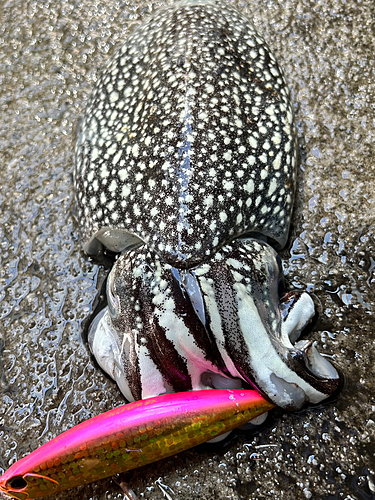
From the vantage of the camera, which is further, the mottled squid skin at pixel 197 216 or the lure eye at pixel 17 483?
the mottled squid skin at pixel 197 216

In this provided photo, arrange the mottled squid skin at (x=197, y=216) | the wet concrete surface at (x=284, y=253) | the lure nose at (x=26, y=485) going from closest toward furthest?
the lure nose at (x=26, y=485)
the mottled squid skin at (x=197, y=216)
the wet concrete surface at (x=284, y=253)

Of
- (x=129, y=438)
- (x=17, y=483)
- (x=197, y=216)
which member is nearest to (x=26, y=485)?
(x=17, y=483)

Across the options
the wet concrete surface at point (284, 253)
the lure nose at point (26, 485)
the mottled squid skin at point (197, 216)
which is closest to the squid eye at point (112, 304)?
the mottled squid skin at point (197, 216)

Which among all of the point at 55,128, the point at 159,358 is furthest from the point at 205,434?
the point at 55,128

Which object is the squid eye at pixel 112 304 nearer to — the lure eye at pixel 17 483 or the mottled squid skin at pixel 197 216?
the mottled squid skin at pixel 197 216

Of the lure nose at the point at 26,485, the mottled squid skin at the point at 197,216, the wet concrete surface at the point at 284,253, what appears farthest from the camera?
the wet concrete surface at the point at 284,253

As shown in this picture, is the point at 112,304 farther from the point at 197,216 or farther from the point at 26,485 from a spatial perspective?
the point at 26,485

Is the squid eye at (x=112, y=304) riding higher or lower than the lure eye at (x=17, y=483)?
higher
